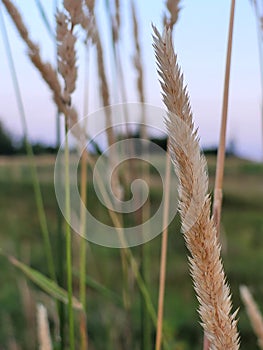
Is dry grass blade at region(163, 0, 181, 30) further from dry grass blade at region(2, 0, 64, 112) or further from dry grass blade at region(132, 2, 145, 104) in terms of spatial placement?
dry grass blade at region(132, 2, 145, 104)

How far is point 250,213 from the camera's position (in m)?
2.59

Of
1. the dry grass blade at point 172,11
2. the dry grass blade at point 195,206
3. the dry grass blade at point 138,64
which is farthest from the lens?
the dry grass blade at point 138,64

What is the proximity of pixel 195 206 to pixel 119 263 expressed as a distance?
6.54ft

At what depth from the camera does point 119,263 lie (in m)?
2.20

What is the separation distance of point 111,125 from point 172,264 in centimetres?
159

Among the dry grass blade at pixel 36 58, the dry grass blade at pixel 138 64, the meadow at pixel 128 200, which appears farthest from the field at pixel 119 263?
the dry grass blade at pixel 36 58

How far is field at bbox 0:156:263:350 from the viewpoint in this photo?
151cm

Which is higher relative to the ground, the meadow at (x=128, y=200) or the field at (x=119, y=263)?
the meadow at (x=128, y=200)

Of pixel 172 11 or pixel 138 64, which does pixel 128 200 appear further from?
pixel 172 11

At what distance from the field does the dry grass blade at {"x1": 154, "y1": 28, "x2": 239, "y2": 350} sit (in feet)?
2.08

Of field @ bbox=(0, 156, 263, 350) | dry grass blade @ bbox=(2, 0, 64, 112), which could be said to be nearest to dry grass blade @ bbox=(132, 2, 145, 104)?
dry grass blade @ bbox=(2, 0, 64, 112)

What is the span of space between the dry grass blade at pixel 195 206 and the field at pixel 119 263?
0.63m

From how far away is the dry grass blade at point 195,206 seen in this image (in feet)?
0.73

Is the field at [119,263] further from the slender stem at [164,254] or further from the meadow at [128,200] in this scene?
the slender stem at [164,254]
